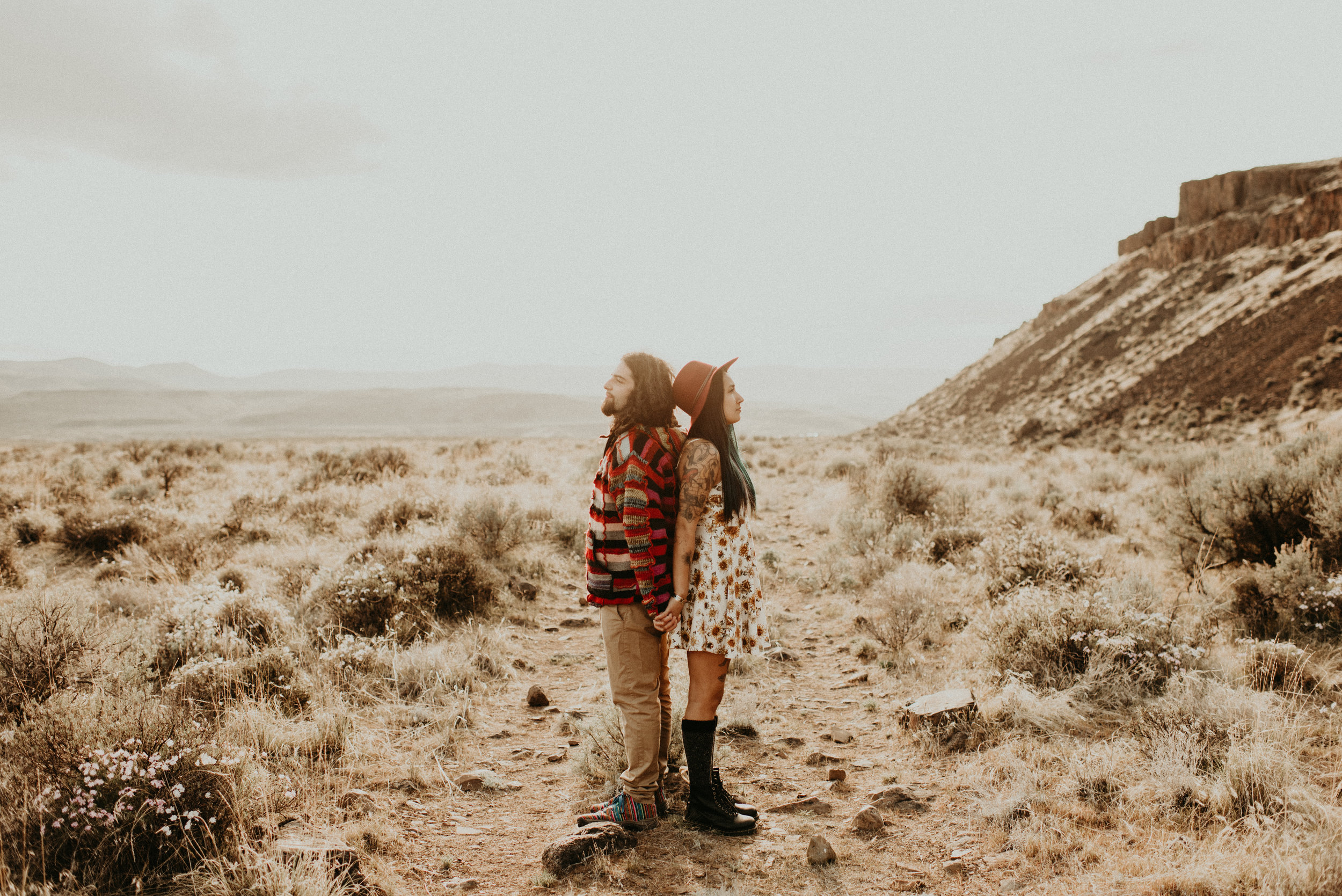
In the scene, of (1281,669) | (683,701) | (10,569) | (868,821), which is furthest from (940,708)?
(10,569)

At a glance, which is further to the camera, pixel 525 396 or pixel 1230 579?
pixel 525 396

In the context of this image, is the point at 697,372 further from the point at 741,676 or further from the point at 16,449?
the point at 16,449

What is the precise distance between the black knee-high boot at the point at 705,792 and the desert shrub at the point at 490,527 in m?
5.18

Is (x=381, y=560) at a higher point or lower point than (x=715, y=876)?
higher

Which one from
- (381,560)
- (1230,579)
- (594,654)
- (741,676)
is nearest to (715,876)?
(741,676)

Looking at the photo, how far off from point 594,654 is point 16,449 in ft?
99.8

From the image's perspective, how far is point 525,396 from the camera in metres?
198

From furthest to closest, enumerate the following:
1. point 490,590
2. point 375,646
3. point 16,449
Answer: point 16,449, point 490,590, point 375,646

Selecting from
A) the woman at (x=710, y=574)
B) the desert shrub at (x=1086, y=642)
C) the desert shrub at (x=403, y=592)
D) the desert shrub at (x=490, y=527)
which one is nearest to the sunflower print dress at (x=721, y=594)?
the woman at (x=710, y=574)

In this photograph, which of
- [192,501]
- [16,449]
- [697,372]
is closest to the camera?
[697,372]

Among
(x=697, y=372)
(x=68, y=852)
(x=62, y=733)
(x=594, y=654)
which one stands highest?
(x=697, y=372)

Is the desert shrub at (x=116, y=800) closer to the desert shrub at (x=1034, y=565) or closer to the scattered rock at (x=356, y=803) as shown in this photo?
the scattered rock at (x=356, y=803)

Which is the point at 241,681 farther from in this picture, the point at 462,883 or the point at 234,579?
the point at 234,579

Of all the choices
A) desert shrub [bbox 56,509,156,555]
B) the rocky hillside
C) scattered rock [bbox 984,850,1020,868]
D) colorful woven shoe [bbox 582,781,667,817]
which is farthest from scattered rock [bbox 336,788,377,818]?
the rocky hillside
